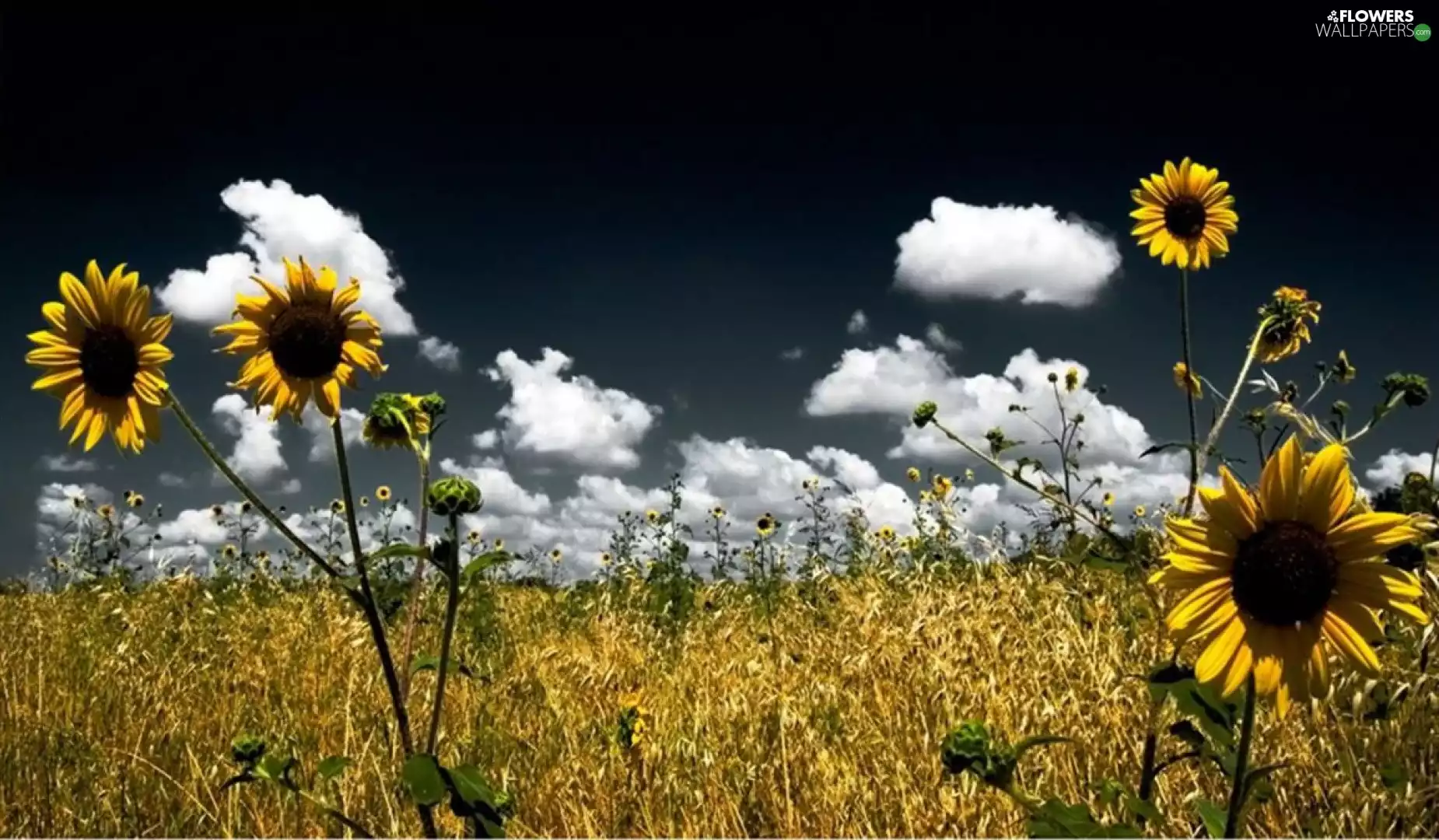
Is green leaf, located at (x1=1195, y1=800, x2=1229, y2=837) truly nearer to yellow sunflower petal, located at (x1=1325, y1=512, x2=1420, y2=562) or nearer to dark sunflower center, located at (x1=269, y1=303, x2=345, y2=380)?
yellow sunflower petal, located at (x1=1325, y1=512, x2=1420, y2=562)

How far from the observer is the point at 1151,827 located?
7.47 feet

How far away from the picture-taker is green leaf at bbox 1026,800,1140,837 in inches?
53.6

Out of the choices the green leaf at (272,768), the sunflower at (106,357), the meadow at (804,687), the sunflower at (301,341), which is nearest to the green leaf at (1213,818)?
the meadow at (804,687)

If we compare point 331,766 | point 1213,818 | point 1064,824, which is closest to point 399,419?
point 331,766

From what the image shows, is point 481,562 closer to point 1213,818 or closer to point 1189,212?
point 1213,818

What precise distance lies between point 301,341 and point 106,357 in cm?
46

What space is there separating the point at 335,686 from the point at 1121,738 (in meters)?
2.92

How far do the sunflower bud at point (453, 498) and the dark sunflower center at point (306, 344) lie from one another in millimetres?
471

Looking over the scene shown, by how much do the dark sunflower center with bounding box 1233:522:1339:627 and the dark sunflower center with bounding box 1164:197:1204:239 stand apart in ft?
8.90

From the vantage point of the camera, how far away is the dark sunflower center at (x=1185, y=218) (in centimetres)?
394

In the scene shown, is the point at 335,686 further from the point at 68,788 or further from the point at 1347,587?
the point at 1347,587

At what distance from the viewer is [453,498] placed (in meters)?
1.83

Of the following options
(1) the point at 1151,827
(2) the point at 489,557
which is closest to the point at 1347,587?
(1) the point at 1151,827

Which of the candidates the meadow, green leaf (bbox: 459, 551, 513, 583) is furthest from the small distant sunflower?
green leaf (bbox: 459, 551, 513, 583)
